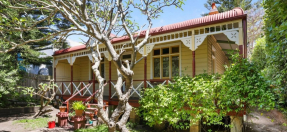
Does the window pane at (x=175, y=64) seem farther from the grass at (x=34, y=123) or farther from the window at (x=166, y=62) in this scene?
the grass at (x=34, y=123)

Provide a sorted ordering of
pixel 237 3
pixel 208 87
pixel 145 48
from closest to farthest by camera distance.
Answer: pixel 208 87 < pixel 145 48 < pixel 237 3

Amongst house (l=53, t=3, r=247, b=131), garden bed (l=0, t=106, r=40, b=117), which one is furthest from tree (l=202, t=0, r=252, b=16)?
garden bed (l=0, t=106, r=40, b=117)

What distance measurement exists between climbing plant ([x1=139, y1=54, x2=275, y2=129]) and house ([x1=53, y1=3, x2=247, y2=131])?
0.67 meters

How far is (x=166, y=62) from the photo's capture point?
9.26 metres

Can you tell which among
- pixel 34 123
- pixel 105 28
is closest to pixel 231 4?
pixel 105 28

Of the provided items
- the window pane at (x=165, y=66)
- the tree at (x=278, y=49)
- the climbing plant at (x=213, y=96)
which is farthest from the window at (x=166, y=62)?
the tree at (x=278, y=49)

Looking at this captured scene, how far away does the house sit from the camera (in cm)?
610

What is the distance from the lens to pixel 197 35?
6730 mm

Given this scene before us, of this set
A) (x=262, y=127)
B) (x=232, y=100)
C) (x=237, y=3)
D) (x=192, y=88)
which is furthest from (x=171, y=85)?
(x=237, y=3)

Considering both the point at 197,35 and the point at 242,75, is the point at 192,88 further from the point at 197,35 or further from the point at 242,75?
the point at 197,35

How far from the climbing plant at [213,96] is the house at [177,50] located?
0.67 m

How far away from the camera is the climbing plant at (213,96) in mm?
4719

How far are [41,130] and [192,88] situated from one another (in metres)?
5.86

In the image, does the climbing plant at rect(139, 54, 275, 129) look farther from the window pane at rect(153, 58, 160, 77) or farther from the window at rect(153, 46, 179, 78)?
the window pane at rect(153, 58, 160, 77)
